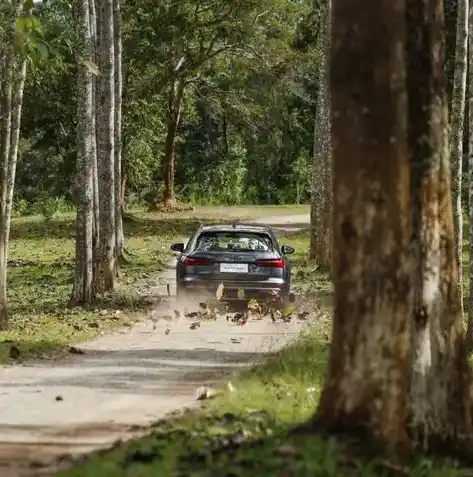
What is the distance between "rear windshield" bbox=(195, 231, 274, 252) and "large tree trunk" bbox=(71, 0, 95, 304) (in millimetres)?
1991

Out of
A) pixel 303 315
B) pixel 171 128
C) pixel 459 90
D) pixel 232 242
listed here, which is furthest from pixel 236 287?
pixel 171 128

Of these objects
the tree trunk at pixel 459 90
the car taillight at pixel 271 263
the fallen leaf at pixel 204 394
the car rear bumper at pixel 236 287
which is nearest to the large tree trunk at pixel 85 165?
the car rear bumper at pixel 236 287

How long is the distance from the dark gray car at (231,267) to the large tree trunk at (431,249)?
10181 millimetres

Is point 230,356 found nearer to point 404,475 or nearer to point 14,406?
point 14,406

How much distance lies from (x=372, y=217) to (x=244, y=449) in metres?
1.69

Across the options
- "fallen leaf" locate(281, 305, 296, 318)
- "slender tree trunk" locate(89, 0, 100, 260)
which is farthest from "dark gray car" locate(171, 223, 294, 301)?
"slender tree trunk" locate(89, 0, 100, 260)

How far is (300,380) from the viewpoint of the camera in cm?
993

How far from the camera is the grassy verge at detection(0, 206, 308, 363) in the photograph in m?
14.4

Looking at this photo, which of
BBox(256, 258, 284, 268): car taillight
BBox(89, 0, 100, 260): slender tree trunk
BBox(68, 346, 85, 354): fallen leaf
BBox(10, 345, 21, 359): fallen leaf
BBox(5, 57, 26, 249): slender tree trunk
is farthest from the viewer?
BBox(89, 0, 100, 260): slender tree trunk

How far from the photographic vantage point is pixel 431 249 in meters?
6.64

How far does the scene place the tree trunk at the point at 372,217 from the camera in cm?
618

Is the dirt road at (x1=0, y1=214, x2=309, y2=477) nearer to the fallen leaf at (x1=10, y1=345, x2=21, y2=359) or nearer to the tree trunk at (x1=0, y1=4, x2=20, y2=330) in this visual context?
the fallen leaf at (x1=10, y1=345, x2=21, y2=359)

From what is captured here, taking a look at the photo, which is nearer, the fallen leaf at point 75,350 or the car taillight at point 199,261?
the fallen leaf at point 75,350

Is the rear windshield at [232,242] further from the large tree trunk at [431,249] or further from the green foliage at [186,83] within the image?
the green foliage at [186,83]
